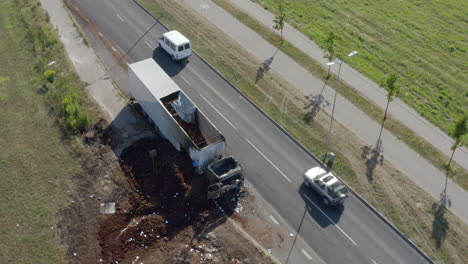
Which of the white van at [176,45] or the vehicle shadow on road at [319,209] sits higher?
the white van at [176,45]

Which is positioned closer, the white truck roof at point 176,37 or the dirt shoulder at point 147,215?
the dirt shoulder at point 147,215

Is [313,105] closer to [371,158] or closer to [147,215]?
[371,158]

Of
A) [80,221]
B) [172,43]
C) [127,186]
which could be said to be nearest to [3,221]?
[80,221]

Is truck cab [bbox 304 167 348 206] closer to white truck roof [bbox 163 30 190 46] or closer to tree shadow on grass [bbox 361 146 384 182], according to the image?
tree shadow on grass [bbox 361 146 384 182]

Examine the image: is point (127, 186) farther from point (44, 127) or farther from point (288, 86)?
point (288, 86)

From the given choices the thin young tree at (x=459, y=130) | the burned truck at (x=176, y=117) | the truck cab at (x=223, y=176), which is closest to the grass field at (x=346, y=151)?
the thin young tree at (x=459, y=130)

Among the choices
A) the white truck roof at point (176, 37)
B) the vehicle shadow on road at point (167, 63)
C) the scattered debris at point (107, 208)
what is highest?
the white truck roof at point (176, 37)

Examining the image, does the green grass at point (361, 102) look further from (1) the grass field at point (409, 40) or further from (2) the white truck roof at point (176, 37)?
(2) the white truck roof at point (176, 37)
